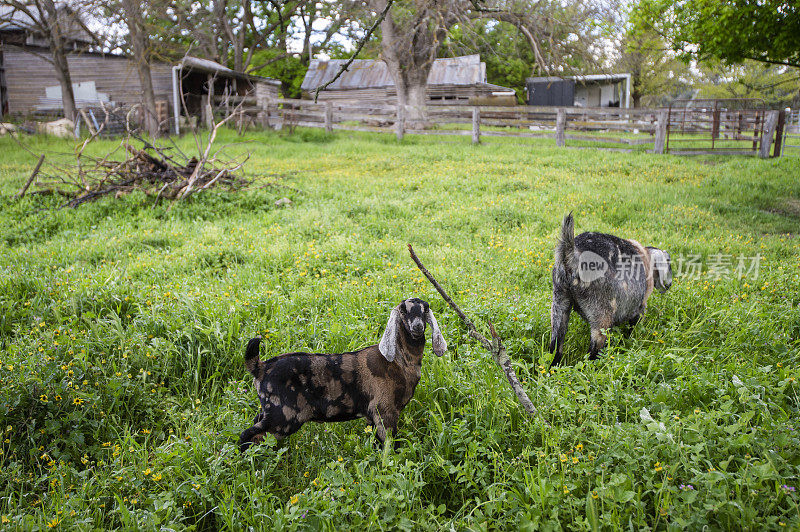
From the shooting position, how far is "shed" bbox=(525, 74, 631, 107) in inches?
1523

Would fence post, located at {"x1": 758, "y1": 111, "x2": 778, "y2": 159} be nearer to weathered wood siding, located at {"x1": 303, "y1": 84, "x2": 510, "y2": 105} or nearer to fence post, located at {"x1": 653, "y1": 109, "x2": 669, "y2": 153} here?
fence post, located at {"x1": 653, "y1": 109, "x2": 669, "y2": 153}

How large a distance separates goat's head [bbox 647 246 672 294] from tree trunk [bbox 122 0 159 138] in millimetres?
15709

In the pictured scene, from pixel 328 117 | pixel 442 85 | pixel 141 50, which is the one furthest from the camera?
pixel 442 85

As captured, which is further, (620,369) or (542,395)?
(620,369)

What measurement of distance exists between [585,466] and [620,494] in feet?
0.88

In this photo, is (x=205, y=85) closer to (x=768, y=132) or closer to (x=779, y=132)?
(x=768, y=132)

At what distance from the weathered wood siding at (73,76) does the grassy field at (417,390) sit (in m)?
21.6

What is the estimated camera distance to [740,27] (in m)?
8.88

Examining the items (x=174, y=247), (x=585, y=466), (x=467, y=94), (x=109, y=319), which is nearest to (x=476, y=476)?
(x=585, y=466)

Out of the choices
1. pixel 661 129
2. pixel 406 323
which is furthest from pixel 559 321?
pixel 661 129

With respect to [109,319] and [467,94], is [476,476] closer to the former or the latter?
[109,319]

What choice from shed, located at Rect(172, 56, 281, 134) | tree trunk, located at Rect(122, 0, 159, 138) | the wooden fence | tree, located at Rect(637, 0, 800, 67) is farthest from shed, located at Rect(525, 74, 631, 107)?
tree, located at Rect(637, 0, 800, 67)

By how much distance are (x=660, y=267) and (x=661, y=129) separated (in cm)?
1316

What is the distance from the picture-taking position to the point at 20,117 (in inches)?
1007
